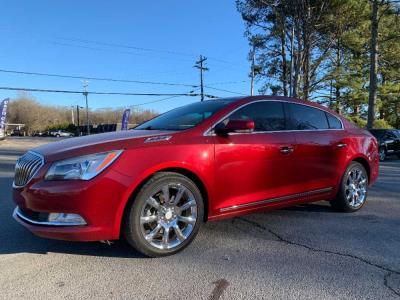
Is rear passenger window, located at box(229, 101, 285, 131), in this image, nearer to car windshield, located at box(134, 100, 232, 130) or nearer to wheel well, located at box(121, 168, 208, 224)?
car windshield, located at box(134, 100, 232, 130)

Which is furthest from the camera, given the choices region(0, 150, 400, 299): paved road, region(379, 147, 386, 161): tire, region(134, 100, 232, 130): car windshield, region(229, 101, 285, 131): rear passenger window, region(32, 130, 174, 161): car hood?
region(379, 147, 386, 161): tire

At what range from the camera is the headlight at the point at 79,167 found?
3.70m

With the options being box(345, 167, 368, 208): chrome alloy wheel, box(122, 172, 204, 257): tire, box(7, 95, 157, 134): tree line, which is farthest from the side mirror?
box(7, 95, 157, 134): tree line

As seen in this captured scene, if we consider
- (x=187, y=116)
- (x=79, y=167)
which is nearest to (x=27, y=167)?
(x=79, y=167)

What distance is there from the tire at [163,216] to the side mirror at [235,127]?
66 cm

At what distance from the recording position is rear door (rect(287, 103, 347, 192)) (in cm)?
526

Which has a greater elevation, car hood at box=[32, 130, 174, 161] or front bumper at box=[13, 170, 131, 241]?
car hood at box=[32, 130, 174, 161]

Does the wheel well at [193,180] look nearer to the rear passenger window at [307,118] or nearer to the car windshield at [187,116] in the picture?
the car windshield at [187,116]

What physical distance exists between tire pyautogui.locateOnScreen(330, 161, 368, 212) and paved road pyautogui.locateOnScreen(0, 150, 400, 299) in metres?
0.61

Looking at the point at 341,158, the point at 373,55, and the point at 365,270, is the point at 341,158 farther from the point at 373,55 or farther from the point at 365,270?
the point at 373,55

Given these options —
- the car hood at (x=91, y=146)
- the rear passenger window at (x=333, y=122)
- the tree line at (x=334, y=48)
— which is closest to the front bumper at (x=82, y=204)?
the car hood at (x=91, y=146)

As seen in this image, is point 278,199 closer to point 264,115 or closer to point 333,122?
point 264,115

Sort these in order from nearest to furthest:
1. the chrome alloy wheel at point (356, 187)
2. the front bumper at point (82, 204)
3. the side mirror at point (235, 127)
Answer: the front bumper at point (82, 204) → the side mirror at point (235, 127) → the chrome alloy wheel at point (356, 187)

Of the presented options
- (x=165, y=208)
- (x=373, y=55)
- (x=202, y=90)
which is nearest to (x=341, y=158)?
(x=165, y=208)
